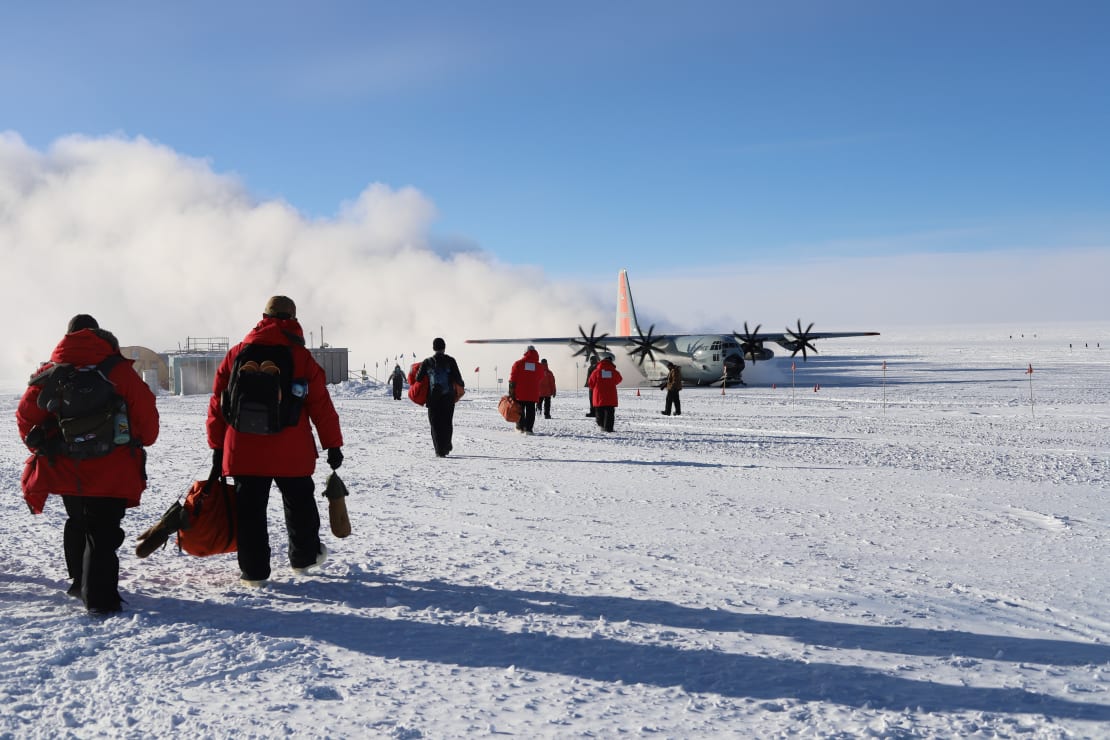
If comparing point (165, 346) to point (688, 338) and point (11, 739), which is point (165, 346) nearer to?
point (688, 338)

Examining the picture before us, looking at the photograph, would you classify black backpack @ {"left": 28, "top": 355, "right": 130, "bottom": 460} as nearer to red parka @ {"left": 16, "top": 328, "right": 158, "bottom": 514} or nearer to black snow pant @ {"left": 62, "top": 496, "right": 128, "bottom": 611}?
red parka @ {"left": 16, "top": 328, "right": 158, "bottom": 514}

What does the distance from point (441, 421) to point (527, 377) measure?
10.6ft

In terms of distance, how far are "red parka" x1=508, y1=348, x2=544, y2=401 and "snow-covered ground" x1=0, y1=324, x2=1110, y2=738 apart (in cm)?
479

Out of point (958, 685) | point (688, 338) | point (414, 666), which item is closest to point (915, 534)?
point (958, 685)

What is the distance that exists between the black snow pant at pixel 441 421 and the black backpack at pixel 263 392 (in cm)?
666

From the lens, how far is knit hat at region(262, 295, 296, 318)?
4.86 metres

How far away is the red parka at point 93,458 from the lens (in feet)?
14.2

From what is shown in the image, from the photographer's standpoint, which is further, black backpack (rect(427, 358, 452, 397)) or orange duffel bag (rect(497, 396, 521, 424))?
orange duffel bag (rect(497, 396, 521, 424))

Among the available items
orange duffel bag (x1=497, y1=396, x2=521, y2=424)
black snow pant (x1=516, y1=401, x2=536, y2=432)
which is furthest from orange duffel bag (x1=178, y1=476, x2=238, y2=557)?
orange duffel bag (x1=497, y1=396, x2=521, y2=424)

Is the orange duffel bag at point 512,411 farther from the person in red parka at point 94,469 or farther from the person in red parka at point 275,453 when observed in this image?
the person in red parka at point 94,469

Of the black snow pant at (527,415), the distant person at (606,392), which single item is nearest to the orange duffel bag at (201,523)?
the black snow pant at (527,415)

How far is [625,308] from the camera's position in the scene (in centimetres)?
4888

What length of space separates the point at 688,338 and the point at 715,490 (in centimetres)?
2767

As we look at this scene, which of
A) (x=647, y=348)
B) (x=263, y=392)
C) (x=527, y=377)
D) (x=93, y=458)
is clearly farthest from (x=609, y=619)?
(x=647, y=348)
